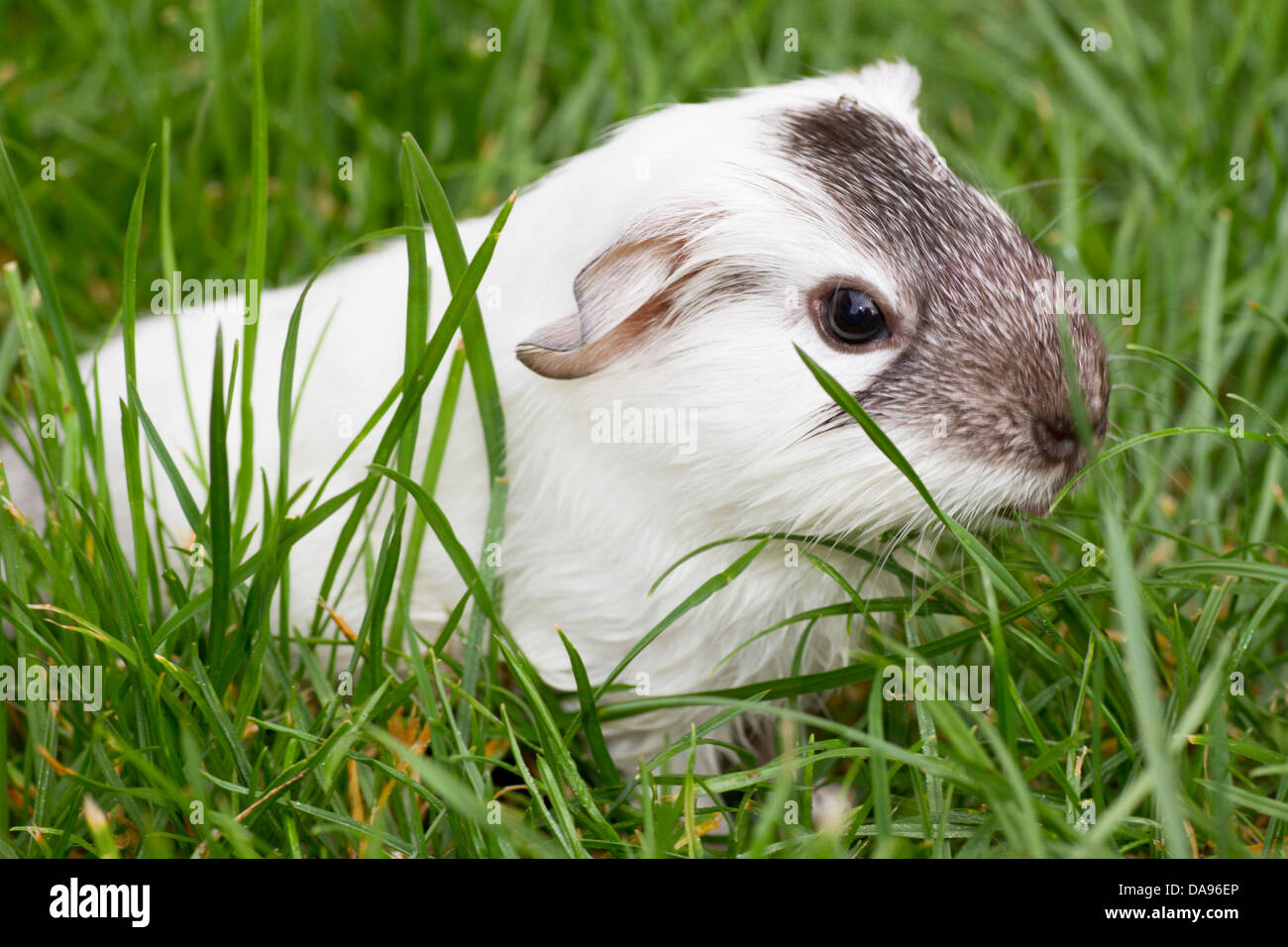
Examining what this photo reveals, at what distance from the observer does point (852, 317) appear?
10.5 feet

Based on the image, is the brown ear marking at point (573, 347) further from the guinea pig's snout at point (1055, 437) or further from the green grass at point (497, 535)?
the guinea pig's snout at point (1055, 437)

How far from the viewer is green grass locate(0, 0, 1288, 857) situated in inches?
123

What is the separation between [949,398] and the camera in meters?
3.15

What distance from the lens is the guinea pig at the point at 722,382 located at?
316 centimetres

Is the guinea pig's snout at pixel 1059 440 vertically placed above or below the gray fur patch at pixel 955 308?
below

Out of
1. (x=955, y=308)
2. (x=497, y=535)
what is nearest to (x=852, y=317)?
(x=955, y=308)

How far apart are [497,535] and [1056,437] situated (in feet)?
5.01

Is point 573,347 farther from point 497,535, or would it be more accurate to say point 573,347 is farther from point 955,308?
point 955,308

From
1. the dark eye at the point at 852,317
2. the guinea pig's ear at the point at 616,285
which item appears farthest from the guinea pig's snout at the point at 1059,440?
the guinea pig's ear at the point at 616,285

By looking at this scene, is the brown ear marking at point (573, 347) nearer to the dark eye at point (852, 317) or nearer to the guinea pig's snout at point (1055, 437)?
the dark eye at point (852, 317)

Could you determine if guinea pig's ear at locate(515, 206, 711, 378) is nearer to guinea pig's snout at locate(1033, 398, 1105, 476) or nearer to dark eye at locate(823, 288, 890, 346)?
dark eye at locate(823, 288, 890, 346)

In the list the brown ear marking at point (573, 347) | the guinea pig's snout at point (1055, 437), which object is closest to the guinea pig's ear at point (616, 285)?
the brown ear marking at point (573, 347)
